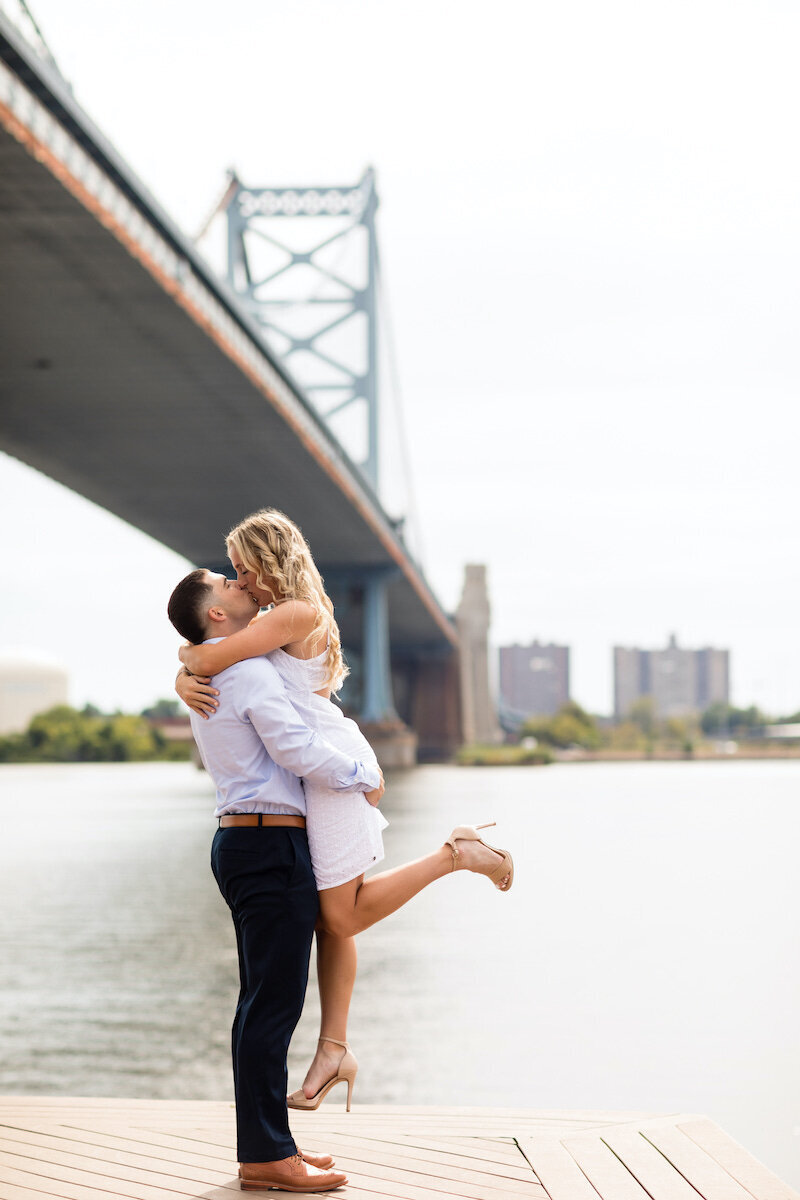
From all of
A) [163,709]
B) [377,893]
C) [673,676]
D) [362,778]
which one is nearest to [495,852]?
[377,893]

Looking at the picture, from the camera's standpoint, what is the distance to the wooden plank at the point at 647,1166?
8.13 feet

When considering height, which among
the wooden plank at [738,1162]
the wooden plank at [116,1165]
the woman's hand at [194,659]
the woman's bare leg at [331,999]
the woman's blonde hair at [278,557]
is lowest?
the wooden plank at [738,1162]

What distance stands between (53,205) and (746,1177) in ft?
42.8

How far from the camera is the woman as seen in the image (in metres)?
2.60

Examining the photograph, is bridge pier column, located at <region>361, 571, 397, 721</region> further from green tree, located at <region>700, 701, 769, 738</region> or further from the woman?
green tree, located at <region>700, 701, 769, 738</region>

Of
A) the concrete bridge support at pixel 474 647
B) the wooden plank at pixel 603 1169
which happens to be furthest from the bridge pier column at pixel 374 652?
the wooden plank at pixel 603 1169

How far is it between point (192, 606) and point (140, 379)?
2087 cm

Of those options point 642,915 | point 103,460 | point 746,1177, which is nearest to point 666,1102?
point 746,1177

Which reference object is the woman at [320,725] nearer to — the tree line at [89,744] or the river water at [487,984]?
the river water at [487,984]

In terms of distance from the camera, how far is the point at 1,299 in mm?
18219

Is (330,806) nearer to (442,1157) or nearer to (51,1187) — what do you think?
(442,1157)

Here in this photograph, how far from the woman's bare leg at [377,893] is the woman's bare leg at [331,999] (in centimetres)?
5

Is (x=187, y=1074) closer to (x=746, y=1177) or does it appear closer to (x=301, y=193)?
(x=746, y=1177)

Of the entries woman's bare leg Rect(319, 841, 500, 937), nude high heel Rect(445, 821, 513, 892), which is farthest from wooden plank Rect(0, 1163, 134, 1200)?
nude high heel Rect(445, 821, 513, 892)
